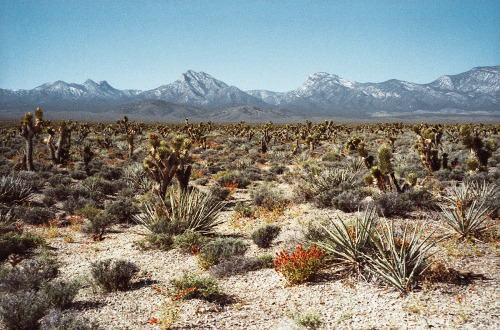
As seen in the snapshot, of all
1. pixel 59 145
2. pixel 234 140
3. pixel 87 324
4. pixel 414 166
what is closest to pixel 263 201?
pixel 87 324

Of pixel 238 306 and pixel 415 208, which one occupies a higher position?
pixel 415 208

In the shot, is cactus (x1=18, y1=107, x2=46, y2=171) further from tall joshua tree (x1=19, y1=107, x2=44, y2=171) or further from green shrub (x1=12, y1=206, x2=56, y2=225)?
green shrub (x1=12, y1=206, x2=56, y2=225)

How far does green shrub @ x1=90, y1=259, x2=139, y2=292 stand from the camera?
5.40 m

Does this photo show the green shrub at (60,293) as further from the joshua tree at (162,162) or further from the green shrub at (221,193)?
the green shrub at (221,193)

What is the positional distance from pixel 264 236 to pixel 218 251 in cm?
130

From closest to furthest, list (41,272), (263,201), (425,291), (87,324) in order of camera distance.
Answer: (87,324) → (425,291) → (41,272) → (263,201)

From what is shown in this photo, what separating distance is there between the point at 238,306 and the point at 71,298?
9.41ft

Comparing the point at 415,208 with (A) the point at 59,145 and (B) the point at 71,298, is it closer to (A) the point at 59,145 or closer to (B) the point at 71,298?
(B) the point at 71,298

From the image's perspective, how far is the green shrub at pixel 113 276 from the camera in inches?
213

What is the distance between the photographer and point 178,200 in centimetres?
852

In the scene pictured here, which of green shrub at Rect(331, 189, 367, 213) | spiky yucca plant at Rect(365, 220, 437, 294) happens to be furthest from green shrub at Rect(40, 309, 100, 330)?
green shrub at Rect(331, 189, 367, 213)

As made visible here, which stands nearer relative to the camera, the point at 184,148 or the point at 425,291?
the point at 425,291

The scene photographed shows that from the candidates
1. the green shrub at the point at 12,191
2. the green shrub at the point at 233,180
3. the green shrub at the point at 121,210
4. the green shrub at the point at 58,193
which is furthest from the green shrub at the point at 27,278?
the green shrub at the point at 233,180

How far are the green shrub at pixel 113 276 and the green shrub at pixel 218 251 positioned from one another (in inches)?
61.2
